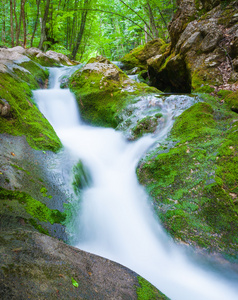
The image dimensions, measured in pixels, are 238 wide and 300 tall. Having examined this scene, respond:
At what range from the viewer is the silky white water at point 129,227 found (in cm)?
237

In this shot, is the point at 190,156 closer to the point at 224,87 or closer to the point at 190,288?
the point at 190,288

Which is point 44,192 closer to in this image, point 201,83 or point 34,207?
point 34,207

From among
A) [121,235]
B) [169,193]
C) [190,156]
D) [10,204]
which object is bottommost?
[121,235]

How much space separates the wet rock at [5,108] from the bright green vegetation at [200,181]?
8.83ft

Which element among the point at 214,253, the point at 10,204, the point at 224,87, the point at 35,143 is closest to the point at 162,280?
the point at 214,253

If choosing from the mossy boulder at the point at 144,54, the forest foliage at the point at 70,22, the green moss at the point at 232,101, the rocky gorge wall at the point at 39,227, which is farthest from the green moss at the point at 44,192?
the forest foliage at the point at 70,22

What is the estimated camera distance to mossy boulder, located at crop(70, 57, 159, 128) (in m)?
6.27

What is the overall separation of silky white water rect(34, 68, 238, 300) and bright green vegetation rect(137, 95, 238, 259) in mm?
292

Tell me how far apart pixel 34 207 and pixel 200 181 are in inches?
99.1

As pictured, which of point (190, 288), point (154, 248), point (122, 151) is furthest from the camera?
point (122, 151)

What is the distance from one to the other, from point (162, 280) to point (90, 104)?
18.5 feet

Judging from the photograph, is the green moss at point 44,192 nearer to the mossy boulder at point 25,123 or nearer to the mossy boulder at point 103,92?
the mossy boulder at point 25,123

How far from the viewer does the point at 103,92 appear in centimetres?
662

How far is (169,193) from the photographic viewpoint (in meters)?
3.26
